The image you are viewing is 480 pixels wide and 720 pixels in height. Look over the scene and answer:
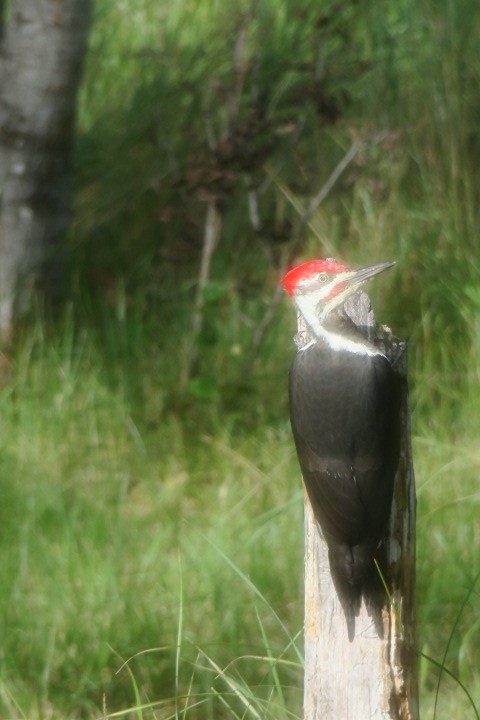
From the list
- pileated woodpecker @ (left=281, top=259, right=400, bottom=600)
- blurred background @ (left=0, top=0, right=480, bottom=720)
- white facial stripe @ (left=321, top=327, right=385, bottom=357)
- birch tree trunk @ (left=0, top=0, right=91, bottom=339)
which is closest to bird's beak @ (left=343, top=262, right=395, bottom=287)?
pileated woodpecker @ (left=281, top=259, right=400, bottom=600)

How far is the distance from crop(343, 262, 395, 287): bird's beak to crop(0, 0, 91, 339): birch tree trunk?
2.65 metres

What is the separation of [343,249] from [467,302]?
2.18 ft

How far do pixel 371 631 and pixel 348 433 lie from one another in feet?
1.30

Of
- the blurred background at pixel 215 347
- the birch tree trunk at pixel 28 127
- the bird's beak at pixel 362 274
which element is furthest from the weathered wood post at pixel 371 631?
the birch tree trunk at pixel 28 127

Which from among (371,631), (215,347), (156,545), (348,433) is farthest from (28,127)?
(371,631)

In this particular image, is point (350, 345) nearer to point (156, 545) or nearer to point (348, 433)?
point (348, 433)

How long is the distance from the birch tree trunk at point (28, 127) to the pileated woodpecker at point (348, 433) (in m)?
2.64

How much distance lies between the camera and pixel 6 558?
4.01 metres

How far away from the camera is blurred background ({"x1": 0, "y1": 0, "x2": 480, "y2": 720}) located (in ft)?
12.0

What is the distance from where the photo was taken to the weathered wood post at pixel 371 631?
2.58 meters

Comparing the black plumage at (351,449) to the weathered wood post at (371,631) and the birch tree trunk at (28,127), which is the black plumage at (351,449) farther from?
the birch tree trunk at (28,127)

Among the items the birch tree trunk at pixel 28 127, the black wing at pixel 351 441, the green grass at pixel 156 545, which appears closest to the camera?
the black wing at pixel 351 441

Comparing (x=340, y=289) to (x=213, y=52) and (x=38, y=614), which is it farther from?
(x=213, y=52)

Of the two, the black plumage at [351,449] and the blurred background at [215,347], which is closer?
the black plumage at [351,449]
